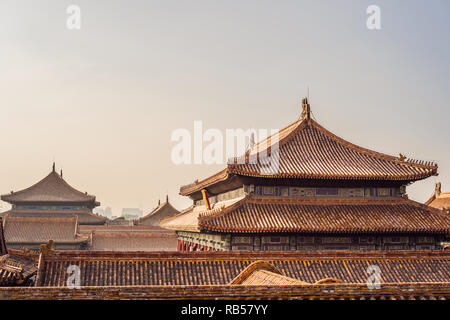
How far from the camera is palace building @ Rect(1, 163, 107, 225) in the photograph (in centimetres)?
6044

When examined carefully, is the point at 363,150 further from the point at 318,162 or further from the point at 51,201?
the point at 51,201

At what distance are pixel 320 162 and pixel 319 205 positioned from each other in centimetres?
256

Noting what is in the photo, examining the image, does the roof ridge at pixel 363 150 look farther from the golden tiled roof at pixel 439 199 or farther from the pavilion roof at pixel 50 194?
the pavilion roof at pixel 50 194

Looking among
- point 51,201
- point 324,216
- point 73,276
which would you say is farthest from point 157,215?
point 73,276

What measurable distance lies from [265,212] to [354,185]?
5369mm

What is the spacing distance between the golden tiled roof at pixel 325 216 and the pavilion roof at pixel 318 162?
146 cm

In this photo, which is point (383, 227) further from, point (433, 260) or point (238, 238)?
point (238, 238)

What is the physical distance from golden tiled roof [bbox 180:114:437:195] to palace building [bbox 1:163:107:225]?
35416mm

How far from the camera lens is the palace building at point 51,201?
2379 inches

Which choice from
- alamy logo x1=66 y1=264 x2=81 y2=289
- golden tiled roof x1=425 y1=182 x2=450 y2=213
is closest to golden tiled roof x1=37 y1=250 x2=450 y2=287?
alamy logo x1=66 y1=264 x2=81 y2=289

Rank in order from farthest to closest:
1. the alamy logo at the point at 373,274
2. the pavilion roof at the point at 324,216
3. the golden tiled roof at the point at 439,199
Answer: the golden tiled roof at the point at 439,199 < the pavilion roof at the point at 324,216 < the alamy logo at the point at 373,274

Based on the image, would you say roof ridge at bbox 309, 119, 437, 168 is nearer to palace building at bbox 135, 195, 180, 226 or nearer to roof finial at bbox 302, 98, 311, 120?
roof finial at bbox 302, 98, 311, 120

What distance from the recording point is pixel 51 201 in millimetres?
60812

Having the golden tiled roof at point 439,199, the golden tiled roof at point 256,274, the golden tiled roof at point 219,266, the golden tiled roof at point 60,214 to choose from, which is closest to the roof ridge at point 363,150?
the golden tiled roof at point 219,266
